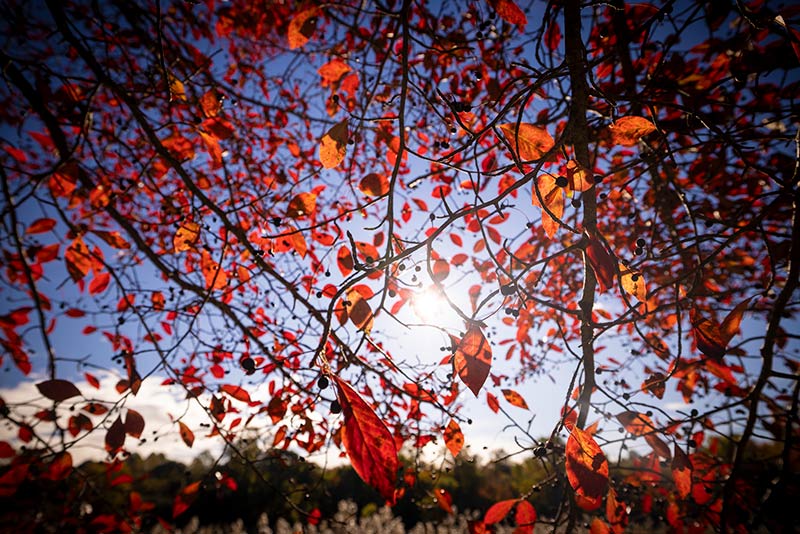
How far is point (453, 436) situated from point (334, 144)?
213 centimetres

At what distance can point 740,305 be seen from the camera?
149 cm

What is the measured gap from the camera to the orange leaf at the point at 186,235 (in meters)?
2.62

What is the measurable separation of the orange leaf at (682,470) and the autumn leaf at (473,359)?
144cm

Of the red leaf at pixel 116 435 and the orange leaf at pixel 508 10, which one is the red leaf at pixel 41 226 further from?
the orange leaf at pixel 508 10

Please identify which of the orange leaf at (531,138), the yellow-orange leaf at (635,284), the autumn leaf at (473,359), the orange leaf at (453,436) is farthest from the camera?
the orange leaf at (453,436)

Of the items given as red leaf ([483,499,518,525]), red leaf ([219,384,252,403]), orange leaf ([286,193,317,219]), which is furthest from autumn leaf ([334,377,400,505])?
red leaf ([219,384,252,403])

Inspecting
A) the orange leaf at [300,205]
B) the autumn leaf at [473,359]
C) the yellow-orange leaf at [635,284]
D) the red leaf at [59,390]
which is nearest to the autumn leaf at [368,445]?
the autumn leaf at [473,359]

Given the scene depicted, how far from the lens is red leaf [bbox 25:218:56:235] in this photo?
2.78m

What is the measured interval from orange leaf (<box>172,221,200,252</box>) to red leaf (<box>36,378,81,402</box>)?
1123 millimetres

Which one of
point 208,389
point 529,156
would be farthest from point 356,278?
point 208,389

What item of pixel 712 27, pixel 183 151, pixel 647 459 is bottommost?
pixel 647 459

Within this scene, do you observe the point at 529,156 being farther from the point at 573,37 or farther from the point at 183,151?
the point at 183,151

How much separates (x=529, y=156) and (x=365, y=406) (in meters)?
1.16

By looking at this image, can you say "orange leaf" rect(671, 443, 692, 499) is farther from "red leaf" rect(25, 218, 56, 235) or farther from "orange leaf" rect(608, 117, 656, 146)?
"red leaf" rect(25, 218, 56, 235)
